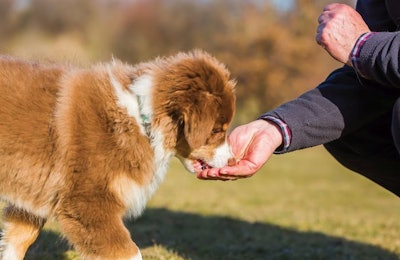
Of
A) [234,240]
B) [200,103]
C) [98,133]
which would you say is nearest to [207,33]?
[234,240]

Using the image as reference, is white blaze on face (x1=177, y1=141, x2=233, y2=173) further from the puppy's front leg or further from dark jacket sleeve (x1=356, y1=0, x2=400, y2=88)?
dark jacket sleeve (x1=356, y1=0, x2=400, y2=88)

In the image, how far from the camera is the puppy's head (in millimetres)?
3619

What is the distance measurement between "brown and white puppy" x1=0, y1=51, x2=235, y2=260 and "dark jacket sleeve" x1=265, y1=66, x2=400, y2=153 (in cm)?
56

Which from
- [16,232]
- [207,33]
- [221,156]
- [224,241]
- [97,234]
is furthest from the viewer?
[207,33]

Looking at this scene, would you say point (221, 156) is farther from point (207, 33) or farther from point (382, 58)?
point (207, 33)

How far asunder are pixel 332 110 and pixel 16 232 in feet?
7.75

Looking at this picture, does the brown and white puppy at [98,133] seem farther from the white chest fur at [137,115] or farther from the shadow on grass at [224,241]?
the shadow on grass at [224,241]

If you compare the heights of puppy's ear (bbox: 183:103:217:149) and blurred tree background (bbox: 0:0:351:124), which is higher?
puppy's ear (bbox: 183:103:217:149)

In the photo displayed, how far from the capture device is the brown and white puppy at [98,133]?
352 centimetres

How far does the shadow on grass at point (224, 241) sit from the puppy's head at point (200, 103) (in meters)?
1.46

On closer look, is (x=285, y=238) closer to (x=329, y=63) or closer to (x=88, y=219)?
(x=88, y=219)

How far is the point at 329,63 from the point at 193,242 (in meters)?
24.6

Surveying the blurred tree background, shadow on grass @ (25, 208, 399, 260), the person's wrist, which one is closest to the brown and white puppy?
the person's wrist

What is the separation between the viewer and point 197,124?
362cm
